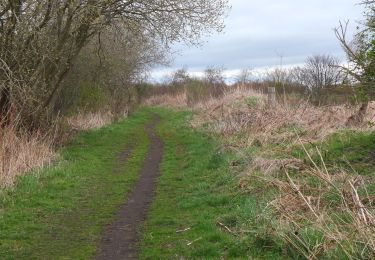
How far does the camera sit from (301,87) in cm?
2350

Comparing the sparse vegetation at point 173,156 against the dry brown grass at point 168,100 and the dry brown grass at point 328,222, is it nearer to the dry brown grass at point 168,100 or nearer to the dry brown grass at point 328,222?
the dry brown grass at point 328,222

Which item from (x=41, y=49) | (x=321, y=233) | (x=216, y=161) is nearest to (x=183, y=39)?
(x=41, y=49)

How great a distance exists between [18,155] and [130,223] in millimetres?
5004

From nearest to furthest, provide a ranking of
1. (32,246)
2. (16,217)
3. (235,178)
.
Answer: (32,246) < (16,217) < (235,178)

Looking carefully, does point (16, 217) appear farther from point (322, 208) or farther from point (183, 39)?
point (183, 39)

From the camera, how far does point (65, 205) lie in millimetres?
10109

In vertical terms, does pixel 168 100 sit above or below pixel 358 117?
below

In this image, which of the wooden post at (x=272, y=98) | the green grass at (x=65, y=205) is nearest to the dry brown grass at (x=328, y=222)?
the green grass at (x=65, y=205)

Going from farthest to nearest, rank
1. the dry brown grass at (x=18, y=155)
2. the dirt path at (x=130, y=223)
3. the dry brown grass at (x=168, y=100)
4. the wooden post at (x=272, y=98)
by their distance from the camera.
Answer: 1. the dry brown grass at (x=168, y=100)
2. the wooden post at (x=272, y=98)
3. the dry brown grass at (x=18, y=155)
4. the dirt path at (x=130, y=223)

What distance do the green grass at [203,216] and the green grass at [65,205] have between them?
88 cm

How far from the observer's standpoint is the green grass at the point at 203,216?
22.2 feet

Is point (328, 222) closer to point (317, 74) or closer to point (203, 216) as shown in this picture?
point (203, 216)

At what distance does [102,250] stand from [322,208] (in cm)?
309

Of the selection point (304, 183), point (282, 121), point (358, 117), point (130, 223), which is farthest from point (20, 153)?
point (358, 117)
